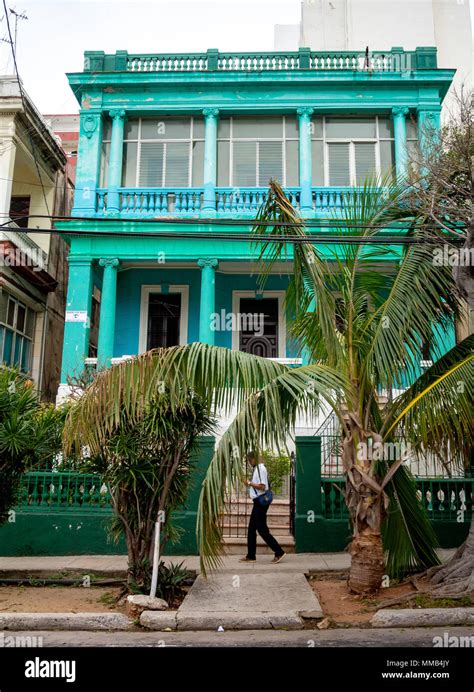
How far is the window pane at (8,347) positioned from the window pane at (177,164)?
5.84m

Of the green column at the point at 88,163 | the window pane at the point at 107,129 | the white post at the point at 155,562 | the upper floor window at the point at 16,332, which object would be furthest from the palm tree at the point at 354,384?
the window pane at the point at 107,129

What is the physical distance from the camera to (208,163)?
1702 cm

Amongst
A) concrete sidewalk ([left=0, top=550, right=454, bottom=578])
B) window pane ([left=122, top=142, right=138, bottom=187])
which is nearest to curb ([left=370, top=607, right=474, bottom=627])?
concrete sidewalk ([left=0, top=550, right=454, bottom=578])

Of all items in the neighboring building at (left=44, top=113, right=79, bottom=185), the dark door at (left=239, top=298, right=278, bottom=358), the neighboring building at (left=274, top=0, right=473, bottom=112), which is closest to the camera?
the dark door at (left=239, top=298, right=278, bottom=358)

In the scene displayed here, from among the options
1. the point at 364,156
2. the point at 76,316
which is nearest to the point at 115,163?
the point at 76,316

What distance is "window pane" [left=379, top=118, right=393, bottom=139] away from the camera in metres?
17.5

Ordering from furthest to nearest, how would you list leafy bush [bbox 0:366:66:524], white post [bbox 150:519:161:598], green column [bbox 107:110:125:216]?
green column [bbox 107:110:125:216] → leafy bush [bbox 0:366:66:524] → white post [bbox 150:519:161:598]

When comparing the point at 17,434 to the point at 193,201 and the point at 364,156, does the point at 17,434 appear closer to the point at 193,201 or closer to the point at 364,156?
the point at 193,201

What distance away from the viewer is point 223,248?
53.8ft

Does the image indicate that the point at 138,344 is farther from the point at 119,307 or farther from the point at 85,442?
the point at 85,442

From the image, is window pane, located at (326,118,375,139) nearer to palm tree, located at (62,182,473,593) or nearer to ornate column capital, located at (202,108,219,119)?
ornate column capital, located at (202,108,219,119)

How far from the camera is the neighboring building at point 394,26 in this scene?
23406mm

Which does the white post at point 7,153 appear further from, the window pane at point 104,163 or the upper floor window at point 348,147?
the upper floor window at point 348,147
